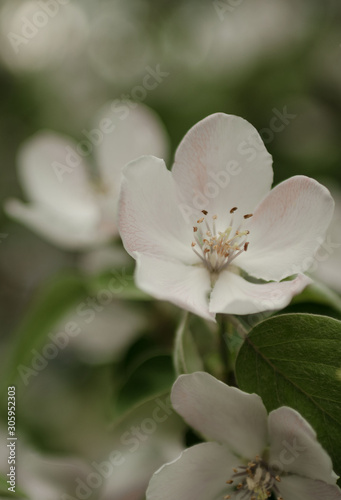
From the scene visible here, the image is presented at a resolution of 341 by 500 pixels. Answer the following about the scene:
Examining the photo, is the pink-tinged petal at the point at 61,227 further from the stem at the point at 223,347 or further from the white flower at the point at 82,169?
the stem at the point at 223,347

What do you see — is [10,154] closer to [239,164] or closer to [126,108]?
[126,108]

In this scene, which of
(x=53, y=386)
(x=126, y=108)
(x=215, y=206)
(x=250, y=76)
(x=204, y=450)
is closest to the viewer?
(x=204, y=450)

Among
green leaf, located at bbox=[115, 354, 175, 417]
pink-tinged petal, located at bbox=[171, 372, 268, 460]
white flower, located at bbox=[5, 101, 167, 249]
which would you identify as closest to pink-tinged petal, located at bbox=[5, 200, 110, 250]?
white flower, located at bbox=[5, 101, 167, 249]

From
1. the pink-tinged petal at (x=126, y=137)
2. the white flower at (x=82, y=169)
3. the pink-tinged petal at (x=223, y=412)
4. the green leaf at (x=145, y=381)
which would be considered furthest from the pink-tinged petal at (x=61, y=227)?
the pink-tinged petal at (x=223, y=412)

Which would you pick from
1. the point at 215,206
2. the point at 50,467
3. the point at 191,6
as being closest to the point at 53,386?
the point at 50,467

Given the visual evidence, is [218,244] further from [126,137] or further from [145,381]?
[126,137]

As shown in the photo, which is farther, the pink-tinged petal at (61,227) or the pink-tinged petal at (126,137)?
the pink-tinged petal at (126,137)
